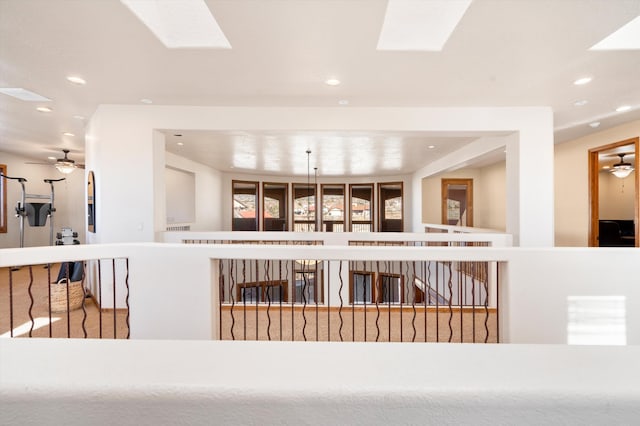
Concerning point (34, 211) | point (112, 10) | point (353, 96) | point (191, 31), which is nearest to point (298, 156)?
point (353, 96)

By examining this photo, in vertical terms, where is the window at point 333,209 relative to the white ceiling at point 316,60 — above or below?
below

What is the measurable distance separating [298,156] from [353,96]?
12.3 ft

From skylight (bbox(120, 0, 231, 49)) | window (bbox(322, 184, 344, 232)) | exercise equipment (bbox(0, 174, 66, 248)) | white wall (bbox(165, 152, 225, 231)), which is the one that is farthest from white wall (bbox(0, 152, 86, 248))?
window (bbox(322, 184, 344, 232))

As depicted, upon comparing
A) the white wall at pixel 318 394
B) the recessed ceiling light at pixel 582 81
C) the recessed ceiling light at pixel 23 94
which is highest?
the recessed ceiling light at pixel 23 94

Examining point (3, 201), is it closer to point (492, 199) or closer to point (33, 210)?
point (33, 210)

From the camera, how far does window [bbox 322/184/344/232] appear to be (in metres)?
11.9

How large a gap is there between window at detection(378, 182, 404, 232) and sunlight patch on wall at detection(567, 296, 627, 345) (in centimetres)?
828

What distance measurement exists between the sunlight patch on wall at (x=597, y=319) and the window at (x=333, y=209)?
363 inches

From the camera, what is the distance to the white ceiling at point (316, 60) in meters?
2.24

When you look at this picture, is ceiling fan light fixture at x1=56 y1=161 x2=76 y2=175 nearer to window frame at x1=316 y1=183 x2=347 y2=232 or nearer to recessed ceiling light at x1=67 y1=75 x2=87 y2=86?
recessed ceiling light at x1=67 y1=75 x2=87 y2=86

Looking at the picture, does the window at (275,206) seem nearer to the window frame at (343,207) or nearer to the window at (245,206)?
the window at (245,206)

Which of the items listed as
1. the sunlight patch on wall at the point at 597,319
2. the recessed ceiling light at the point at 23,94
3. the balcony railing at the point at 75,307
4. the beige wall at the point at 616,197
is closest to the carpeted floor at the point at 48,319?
the balcony railing at the point at 75,307

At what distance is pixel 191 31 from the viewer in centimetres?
266

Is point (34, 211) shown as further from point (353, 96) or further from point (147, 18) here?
point (353, 96)
